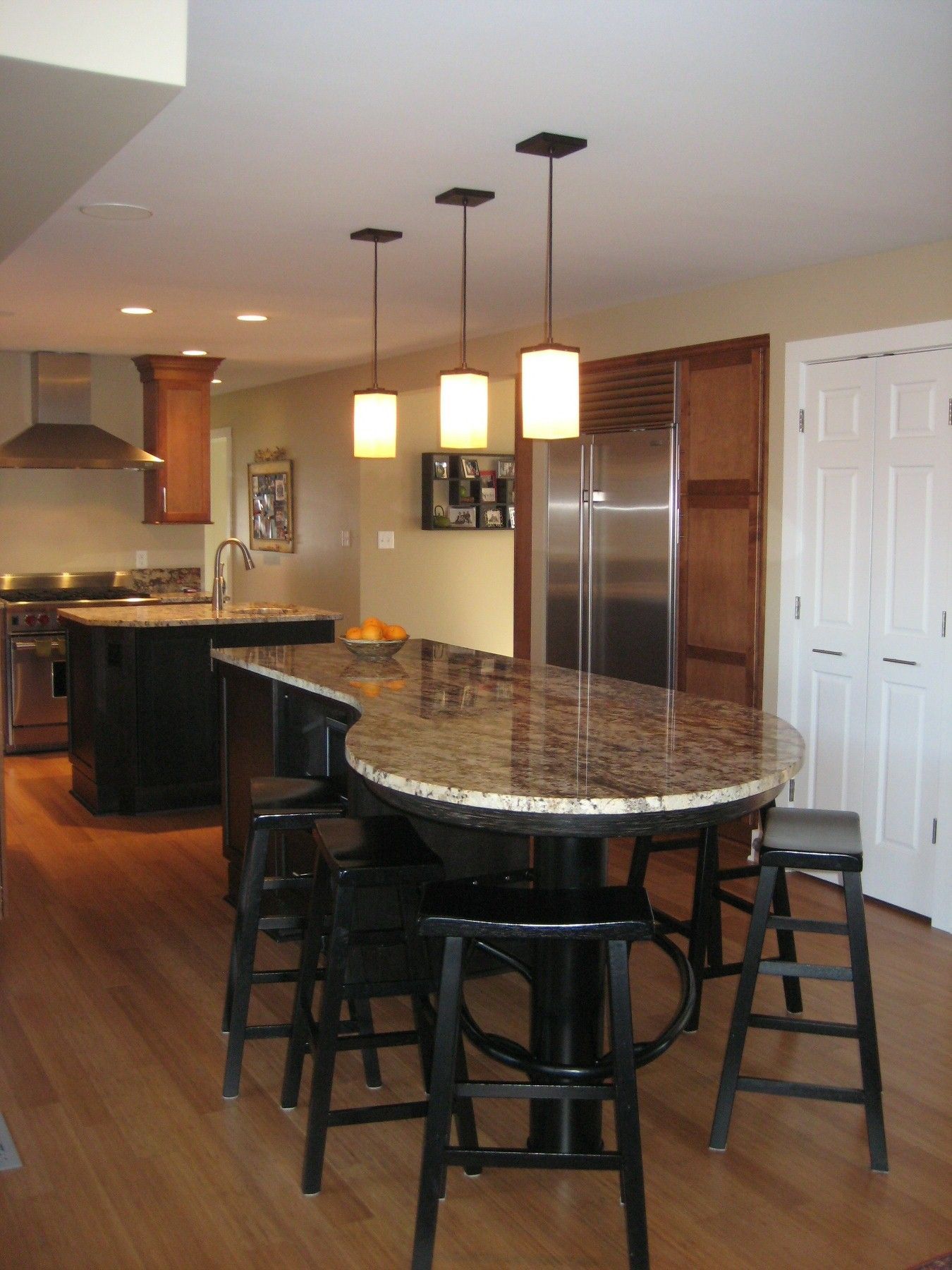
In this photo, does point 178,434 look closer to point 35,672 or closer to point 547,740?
point 35,672

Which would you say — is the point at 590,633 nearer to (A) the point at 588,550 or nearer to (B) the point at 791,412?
(A) the point at 588,550

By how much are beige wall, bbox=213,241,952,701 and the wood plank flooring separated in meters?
2.08

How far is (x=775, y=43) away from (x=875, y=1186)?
2.41m

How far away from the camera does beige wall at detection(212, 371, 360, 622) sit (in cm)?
831

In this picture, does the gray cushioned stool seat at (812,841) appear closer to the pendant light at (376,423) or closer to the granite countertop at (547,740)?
the granite countertop at (547,740)

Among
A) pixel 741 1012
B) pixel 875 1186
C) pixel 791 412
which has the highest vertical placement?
pixel 791 412

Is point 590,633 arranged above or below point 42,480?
below

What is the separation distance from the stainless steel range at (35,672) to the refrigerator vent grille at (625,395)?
3.05 m

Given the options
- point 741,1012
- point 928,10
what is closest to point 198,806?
point 741,1012

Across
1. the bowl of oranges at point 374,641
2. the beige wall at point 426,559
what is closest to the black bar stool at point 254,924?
the bowl of oranges at point 374,641

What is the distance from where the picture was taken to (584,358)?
19.7ft

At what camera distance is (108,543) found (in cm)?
789

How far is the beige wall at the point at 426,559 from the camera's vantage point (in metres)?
8.27

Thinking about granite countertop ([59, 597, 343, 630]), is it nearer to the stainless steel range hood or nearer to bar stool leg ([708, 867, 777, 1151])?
the stainless steel range hood
